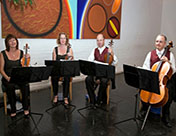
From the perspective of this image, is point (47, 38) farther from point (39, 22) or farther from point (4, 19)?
point (4, 19)

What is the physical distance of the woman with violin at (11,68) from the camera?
2686 mm

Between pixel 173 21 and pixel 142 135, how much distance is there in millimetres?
6274

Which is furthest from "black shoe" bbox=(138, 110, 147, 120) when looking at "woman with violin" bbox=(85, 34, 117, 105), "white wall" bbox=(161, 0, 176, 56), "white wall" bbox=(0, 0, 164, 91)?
"white wall" bbox=(161, 0, 176, 56)

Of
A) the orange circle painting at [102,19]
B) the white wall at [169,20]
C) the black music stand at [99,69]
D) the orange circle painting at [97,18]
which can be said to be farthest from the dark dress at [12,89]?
the white wall at [169,20]

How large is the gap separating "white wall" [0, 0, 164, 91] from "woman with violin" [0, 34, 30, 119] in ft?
4.86

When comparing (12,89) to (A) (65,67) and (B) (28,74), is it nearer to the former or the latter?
(B) (28,74)

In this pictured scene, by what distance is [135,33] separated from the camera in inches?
262

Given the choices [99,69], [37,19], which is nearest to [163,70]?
[99,69]

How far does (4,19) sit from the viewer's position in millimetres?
3361

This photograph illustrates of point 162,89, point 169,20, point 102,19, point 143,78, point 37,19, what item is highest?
point 169,20

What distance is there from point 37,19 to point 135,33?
3921 mm

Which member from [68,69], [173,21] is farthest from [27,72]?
[173,21]

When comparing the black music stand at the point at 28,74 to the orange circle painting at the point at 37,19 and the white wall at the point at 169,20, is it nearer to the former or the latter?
the orange circle painting at the point at 37,19

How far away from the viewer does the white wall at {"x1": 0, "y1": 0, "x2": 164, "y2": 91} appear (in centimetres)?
509
